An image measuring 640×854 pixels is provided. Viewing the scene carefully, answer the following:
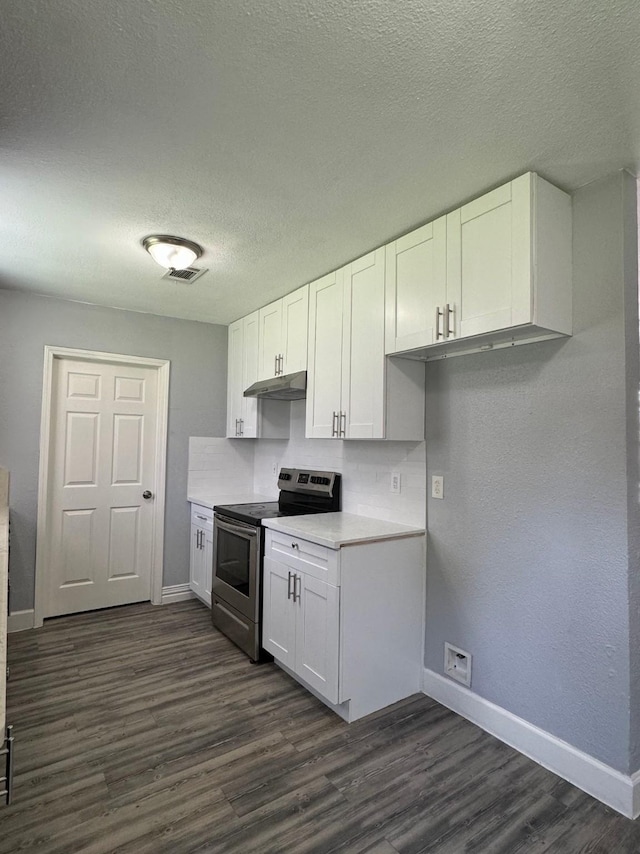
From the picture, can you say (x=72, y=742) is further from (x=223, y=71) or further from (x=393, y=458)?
(x=223, y=71)

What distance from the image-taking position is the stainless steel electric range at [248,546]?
2.93 metres

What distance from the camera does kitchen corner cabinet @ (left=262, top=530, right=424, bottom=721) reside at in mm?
2316

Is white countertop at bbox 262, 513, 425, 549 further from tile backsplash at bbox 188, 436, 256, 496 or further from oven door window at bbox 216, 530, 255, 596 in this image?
tile backsplash at bbox 188, 436, 256, 496

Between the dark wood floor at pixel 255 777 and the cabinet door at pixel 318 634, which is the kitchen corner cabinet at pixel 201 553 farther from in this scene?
the cabinet door at pixel 318 634

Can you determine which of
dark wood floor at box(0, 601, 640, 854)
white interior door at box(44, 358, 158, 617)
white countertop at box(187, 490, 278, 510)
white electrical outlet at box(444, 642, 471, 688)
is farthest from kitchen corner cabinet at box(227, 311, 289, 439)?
white electrical outlet at box(444, 642, 471, 688)

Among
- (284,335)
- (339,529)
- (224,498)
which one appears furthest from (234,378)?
(339,529)

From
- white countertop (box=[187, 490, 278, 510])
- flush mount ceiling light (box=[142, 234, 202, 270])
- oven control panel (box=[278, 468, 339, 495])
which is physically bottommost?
white countertop (box=[187, 490, 278, 510])

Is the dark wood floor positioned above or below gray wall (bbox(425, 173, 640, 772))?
below

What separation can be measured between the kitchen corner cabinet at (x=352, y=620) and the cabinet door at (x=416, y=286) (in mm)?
1088

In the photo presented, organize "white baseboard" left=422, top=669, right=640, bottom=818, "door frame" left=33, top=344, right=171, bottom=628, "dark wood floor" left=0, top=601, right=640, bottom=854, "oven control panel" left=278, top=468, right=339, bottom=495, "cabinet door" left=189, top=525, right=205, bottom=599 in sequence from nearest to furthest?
"dark wood floor" left=0, top=601, right=640, bottom=854 → "white baseboard" left=422, top=669, right=640, bottom=818 → "oven control panel" left=278, top=468, right=339, bottom=495 → "door frame" left=33, top=344, right=171, bottom=628 → "cabinet door" left=189, top=525, right=205, bottom=599

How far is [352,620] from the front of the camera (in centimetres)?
233

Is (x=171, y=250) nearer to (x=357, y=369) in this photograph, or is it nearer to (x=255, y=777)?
(x=357, y=369)

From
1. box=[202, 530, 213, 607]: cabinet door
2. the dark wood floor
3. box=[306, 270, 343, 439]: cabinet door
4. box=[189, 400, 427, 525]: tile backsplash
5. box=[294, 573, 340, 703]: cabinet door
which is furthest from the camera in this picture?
box=[202, 530, 213, 607]: cabinet door

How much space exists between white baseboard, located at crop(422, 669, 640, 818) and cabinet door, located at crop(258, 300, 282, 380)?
2298mm
